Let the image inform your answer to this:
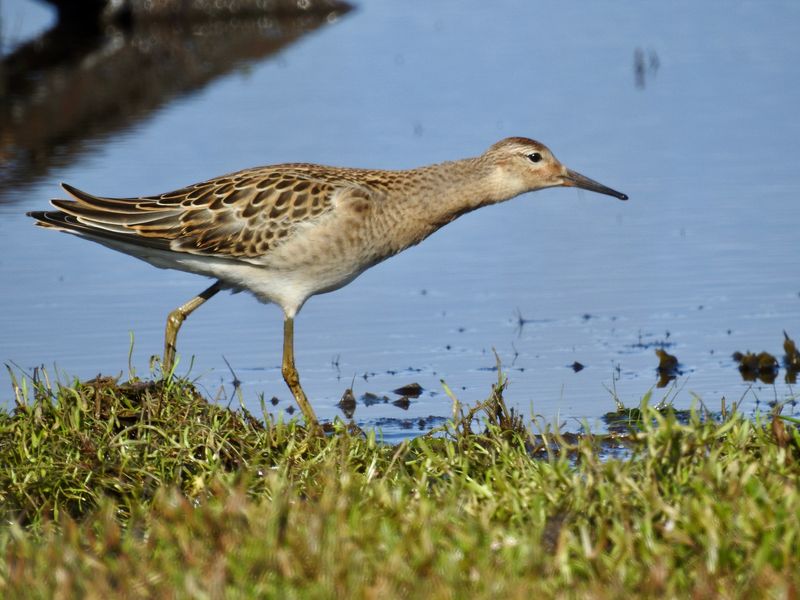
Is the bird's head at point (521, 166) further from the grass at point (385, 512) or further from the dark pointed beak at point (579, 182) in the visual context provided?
the grass at point (385, 512)

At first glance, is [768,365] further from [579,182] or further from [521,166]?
[521,166]

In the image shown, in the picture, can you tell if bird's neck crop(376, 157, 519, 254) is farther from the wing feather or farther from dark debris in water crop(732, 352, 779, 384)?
dark debris in water crop(732, 352, 779, 384)

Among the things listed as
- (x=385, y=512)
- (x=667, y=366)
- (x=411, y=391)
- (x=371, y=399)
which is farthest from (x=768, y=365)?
(x=385, y=512)

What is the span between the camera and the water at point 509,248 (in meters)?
9.39

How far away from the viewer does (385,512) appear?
5422 mm

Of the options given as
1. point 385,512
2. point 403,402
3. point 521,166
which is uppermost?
point 521,166

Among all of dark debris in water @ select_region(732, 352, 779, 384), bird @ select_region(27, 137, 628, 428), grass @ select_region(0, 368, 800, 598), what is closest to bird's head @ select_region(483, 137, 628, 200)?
bird @ select_region(27, 137, 628, 428)

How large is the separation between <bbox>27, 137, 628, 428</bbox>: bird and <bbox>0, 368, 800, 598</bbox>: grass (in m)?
1.54

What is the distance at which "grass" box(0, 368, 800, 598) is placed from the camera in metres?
4.69

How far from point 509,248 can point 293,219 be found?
3.51m

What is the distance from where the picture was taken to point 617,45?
18.6m

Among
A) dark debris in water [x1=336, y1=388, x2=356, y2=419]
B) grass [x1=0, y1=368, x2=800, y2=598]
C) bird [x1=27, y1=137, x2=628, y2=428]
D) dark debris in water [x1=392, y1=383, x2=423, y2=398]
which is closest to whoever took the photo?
grass [x1=0, y1=368, x2=800, y2=598]

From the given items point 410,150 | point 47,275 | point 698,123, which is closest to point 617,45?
point 698,123

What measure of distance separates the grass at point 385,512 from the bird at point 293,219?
1.54m
